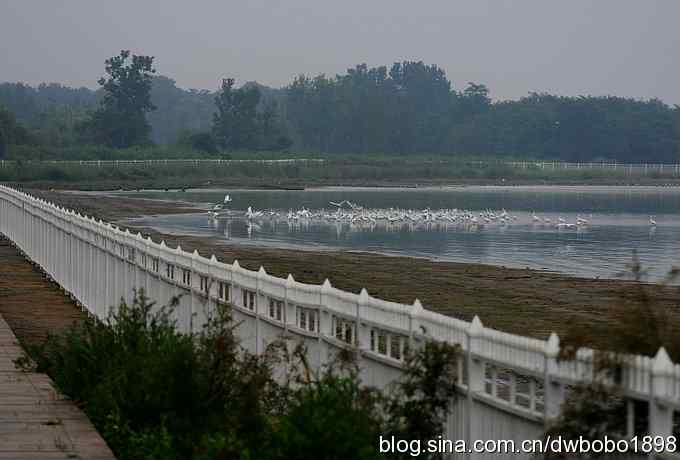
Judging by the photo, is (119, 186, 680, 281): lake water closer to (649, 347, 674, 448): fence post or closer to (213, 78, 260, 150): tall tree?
(649, 347, 674, 448): fence post

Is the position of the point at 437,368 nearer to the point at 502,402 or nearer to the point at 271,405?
the point at 502,402

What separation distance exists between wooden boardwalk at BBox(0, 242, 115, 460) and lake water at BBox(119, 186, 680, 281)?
21.3 m

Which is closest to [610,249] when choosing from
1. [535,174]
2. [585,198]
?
[585,198]

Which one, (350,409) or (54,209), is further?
(54,209)

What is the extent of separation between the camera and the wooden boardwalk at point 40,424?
1012 centimetres

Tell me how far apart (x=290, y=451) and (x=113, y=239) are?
1190cm

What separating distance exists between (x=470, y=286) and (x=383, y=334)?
16.4m

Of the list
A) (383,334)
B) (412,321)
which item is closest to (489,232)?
(383,334)

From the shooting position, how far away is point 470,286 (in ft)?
96.5

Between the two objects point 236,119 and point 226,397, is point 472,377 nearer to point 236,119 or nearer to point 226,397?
point 226,397

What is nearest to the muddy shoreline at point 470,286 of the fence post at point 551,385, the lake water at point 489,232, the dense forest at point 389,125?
the lake water at point 489,232

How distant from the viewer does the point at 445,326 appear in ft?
30.1

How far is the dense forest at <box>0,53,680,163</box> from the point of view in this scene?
147625 mm

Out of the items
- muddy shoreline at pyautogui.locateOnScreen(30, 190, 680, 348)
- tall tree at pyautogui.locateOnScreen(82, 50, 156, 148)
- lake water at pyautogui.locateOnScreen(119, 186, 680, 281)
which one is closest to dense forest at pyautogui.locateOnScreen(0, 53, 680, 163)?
tall tree at pyautogui.locateOnScreen(82, 50, 156, 148)
